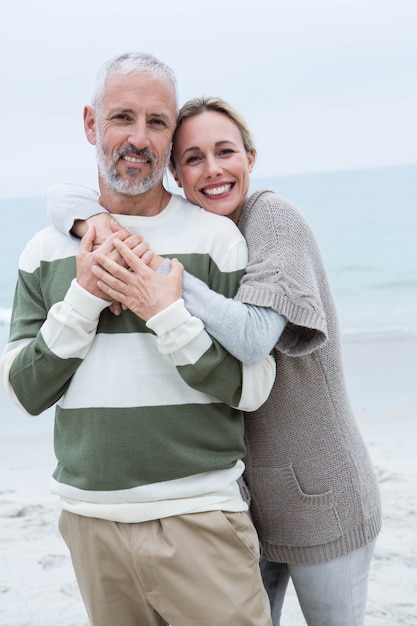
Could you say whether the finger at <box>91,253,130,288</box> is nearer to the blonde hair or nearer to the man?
the man

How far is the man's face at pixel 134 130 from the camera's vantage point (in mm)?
2115

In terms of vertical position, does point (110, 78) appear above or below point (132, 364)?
above

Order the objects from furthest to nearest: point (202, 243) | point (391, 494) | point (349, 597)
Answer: point (391, 494) → point (349, 597) → point (202, 243)

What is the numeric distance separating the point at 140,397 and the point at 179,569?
16.5 inches

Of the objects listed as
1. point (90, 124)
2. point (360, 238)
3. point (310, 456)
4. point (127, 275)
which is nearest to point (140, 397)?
point (127, 275)

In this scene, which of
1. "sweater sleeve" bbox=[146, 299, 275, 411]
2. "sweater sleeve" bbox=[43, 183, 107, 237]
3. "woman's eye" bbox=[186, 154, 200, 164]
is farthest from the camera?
"woman's eye" bbox=[186, 154, 200, 164]

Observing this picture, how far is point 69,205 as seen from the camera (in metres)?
2.21

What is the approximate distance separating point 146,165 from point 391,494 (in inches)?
125

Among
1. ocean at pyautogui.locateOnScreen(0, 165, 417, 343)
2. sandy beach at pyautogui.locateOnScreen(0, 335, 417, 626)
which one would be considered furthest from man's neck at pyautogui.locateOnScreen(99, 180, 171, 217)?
ocean at pyautogui.locateOnScreen(0, 165, 417, 343)

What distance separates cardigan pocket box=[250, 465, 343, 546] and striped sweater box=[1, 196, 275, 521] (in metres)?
0.15

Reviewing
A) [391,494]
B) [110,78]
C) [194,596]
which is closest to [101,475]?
[194,596]

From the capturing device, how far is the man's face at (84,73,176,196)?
2115 millimetres

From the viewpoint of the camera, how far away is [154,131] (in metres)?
2.17

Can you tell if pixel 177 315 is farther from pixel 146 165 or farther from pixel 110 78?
pixel 110 78
